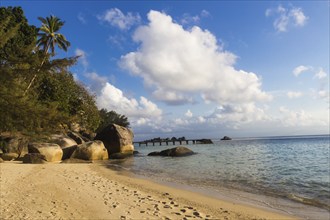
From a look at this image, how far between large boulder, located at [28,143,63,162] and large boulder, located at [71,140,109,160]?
2495mm

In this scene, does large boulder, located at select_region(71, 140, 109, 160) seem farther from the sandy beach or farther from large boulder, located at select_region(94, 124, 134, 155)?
the sandy beach

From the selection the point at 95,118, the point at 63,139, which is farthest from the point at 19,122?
the point at 95,118

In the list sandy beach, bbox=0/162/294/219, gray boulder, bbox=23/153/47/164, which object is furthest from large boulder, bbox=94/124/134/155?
sandy beach, bbox=0/162/294/219

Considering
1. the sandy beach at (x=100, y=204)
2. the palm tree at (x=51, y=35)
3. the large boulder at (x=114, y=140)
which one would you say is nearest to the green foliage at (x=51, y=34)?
the palm tree at (x=51, y=35)

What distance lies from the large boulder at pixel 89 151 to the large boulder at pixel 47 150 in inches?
98.2

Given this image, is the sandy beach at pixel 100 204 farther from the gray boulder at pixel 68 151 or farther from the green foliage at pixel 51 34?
the green foliage at pixel 51 34

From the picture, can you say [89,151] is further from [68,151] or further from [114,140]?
[114,140]

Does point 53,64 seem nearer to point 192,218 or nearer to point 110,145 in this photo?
point 192,218

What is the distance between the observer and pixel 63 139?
27.1 metres

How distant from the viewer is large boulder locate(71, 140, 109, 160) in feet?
84.9

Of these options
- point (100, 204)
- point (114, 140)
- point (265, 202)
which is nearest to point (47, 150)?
point (114, 140)

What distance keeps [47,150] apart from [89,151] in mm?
4520

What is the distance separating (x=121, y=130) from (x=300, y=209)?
87.5ft

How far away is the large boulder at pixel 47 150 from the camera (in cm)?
2216
